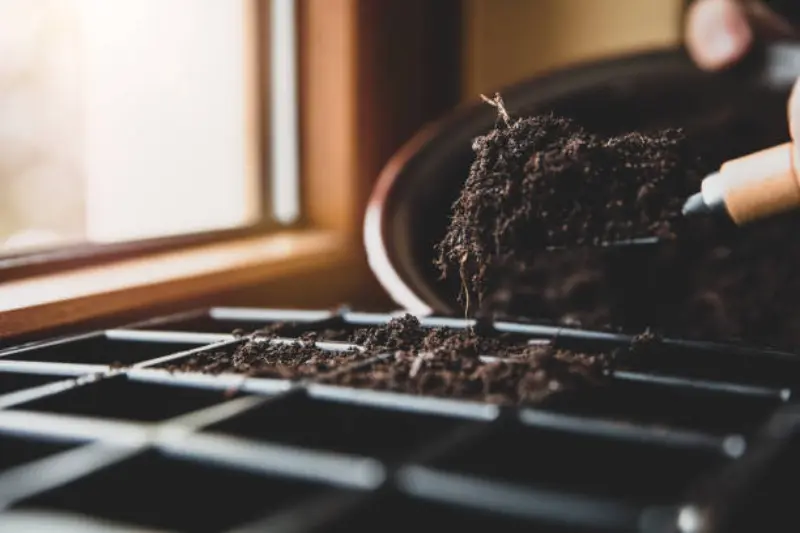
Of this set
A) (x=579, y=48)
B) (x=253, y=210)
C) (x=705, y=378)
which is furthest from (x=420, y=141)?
(x=579, y=48)

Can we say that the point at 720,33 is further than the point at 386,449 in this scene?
Yes

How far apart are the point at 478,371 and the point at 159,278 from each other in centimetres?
45

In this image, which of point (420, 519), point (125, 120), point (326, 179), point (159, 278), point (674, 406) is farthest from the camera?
point (326, 179)

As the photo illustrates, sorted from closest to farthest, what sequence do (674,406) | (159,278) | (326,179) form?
(674,406), (159,278), (326,179)

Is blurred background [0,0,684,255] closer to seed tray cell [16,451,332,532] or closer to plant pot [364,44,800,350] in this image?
plant pot [364,44,800,350]

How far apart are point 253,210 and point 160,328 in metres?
0.56

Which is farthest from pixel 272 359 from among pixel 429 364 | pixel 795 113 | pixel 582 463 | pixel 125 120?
pixel 125 120

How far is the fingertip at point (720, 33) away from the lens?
1.95 ft

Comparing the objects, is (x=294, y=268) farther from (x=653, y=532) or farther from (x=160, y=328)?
(x=653, y=532)

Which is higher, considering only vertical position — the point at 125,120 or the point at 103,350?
the point at 125,120

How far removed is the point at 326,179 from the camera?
1.22 meters

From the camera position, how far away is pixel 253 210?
1193 mm

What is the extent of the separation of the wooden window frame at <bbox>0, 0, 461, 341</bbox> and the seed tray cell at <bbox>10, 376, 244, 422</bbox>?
1.02 feet

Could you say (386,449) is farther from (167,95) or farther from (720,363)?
(167,95)
